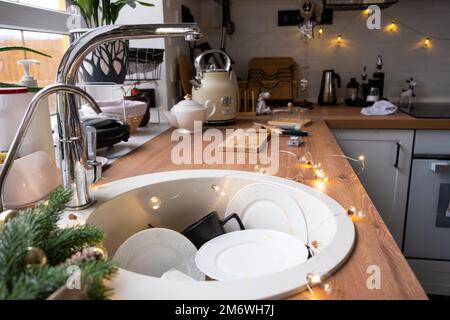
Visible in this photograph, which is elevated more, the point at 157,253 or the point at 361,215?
the point at 361,215

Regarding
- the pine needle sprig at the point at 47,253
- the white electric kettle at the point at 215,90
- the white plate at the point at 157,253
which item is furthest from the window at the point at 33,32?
the pine needle sprig at the point at 47,253

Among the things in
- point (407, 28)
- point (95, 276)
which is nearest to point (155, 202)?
point (95, 276)

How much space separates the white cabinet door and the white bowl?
1382mm

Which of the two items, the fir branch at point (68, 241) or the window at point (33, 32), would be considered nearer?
the fir branch at point (68, 241)

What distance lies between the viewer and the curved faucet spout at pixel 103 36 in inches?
25.0

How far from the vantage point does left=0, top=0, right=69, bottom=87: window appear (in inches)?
45.9

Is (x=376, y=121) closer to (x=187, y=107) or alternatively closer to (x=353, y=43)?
(x=353, y=43)

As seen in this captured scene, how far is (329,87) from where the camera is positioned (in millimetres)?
2213

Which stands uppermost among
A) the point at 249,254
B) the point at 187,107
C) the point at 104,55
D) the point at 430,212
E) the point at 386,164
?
the point at 104,55

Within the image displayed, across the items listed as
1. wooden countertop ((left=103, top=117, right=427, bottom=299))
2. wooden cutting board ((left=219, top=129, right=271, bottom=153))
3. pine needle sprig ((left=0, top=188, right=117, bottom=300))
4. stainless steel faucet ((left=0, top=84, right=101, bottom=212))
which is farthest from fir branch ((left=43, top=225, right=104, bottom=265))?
wooden cutting board ((left=219, top=129, right=271, bottom=153))

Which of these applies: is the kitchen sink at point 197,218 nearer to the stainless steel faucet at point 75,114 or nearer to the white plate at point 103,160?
the stainless steel faucet at point 75,114

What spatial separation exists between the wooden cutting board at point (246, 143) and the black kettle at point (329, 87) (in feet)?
3.48

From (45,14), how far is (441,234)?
1.98 m

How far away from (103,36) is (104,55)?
2.09ft
